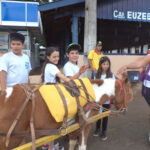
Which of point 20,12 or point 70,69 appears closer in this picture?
point 70,69

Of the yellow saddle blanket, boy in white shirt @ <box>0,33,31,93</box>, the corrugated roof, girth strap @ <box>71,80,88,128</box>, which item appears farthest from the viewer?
the corrugated roof

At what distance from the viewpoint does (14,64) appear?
7.69ft

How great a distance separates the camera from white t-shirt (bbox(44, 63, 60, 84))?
2318 mm

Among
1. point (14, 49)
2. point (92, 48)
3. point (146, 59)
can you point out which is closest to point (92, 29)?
point (92, 48)

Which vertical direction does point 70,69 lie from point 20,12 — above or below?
below

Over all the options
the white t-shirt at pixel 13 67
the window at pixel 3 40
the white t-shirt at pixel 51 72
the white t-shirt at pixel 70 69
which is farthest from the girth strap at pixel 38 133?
the window at pixel 3 40

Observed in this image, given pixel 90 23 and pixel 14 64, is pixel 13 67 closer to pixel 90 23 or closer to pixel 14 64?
pixel 14 64

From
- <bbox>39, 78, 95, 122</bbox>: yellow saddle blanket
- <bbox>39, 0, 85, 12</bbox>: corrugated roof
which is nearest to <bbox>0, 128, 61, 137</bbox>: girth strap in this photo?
<bbox>39, 78, 95, 122</bbox>: yellow saddle blanket

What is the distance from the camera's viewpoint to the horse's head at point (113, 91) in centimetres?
246

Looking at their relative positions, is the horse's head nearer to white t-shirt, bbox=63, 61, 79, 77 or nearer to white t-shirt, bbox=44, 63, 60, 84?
→ white t-shirt, bbox=63, 61, 79, 77

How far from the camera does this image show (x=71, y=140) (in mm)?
2768

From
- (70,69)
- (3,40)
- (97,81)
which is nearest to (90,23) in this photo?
(70,69)

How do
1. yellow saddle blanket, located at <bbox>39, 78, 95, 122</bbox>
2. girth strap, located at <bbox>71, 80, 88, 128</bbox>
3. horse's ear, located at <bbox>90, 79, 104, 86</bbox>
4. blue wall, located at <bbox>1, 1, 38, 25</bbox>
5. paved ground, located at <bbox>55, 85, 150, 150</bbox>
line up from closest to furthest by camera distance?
yellow saddle blanket, located at <bbox>39, 78, 95, 122</bbox> → girth strap, located at <bbox>71, 80, 88, 128</bbox> → horse's ear, located at <bbox>90, 79, 104, 86</bbox> → paved ground, located at <bbox>55, 85, 150, 150</bbox> → blue wall, located at <bbox>1, 1, 38, 25</bbox>

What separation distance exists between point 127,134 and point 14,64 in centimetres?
278
